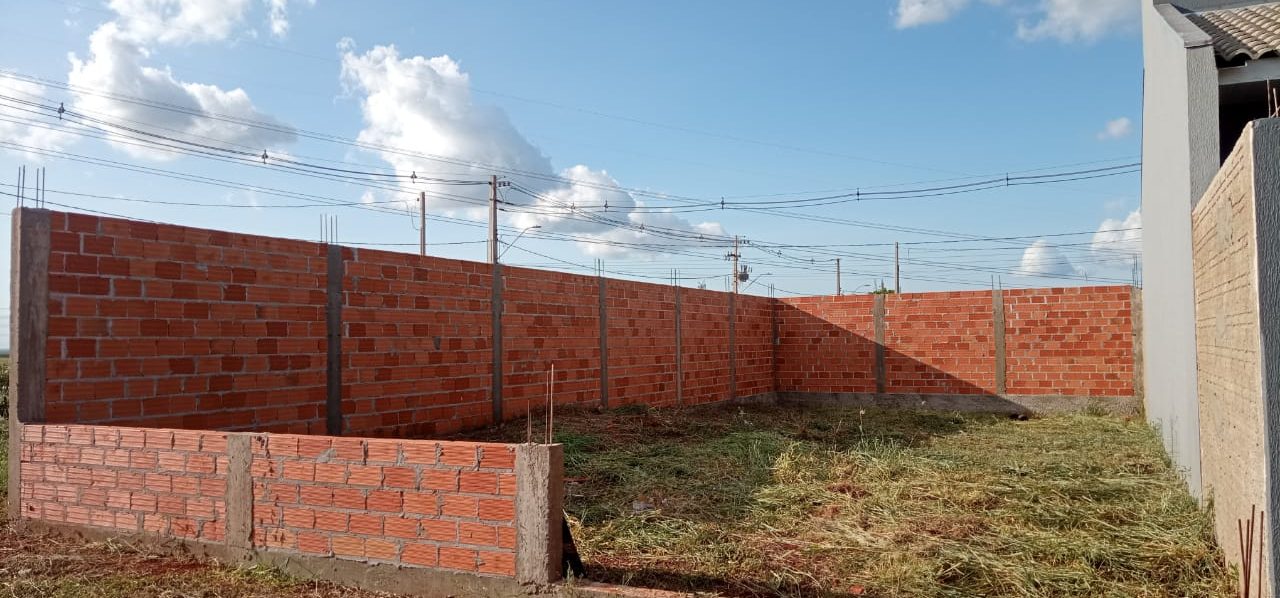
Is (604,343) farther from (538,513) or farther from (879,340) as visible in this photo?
(538,513)

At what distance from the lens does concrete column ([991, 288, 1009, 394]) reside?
1233cm

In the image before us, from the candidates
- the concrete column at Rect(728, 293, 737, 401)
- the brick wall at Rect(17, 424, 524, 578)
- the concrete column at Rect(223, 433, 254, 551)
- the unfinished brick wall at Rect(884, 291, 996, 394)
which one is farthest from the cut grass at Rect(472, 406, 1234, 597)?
the concrete column at Rect(728, 293, 737, 401)

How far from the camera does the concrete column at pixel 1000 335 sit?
12328 millimetres

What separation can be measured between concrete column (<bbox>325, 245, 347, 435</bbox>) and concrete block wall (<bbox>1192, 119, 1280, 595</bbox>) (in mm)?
5748

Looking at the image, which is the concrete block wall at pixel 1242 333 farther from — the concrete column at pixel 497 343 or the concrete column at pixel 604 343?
the concrete column at pixel 604 343

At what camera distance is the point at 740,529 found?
4.74 m

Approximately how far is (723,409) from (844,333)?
103 inches

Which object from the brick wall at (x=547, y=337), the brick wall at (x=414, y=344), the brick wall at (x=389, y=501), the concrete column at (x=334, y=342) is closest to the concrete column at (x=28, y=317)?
the brick wall at (x=389, y=501)

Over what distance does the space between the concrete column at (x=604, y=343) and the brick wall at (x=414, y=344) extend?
6.85 ft

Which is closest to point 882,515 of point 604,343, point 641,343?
point 604,343

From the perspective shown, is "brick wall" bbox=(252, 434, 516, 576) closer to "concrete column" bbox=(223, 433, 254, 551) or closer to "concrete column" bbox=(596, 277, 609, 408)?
"concrete column" bbox=(223, 433, 254, 551)

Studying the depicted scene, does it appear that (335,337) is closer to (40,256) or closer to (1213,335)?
(40,256)

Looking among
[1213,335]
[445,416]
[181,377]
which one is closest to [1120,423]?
[1213,335]

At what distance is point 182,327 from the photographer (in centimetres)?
547
